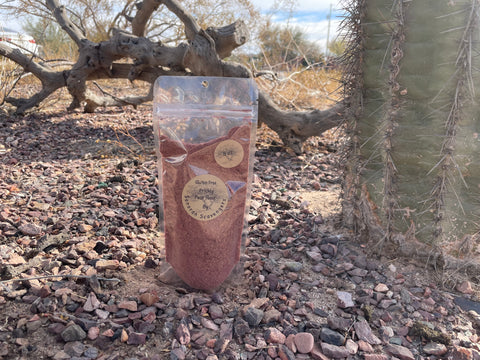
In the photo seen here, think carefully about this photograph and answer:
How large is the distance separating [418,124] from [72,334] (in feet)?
5.04

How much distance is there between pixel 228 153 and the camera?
1.46 m

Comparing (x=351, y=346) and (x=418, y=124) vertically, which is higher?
(x=418, y=124)

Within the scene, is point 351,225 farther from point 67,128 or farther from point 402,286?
point 67,128

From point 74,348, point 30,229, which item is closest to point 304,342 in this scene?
point 74,348

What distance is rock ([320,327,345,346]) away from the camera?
1339mm

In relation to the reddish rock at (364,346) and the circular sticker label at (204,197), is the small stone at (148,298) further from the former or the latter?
the reddish rock at (364,346)

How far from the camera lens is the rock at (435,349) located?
134cm

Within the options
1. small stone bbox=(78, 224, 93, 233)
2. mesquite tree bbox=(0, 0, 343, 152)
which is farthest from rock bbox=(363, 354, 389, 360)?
mesquite tree bbox=(0, 0, 343, 152)

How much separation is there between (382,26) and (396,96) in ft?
1.01

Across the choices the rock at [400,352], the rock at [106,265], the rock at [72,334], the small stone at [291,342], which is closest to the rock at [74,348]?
the rock at [72,334]

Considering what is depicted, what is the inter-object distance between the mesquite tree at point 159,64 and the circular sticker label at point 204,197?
6.72 ft

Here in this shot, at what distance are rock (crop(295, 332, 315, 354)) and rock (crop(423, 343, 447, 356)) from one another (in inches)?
16.0

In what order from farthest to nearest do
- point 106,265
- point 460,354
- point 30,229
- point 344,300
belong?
point 30,229 → point 106,265 → point 344,300 → point 460,354

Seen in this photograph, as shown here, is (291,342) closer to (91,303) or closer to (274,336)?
(274,336)
